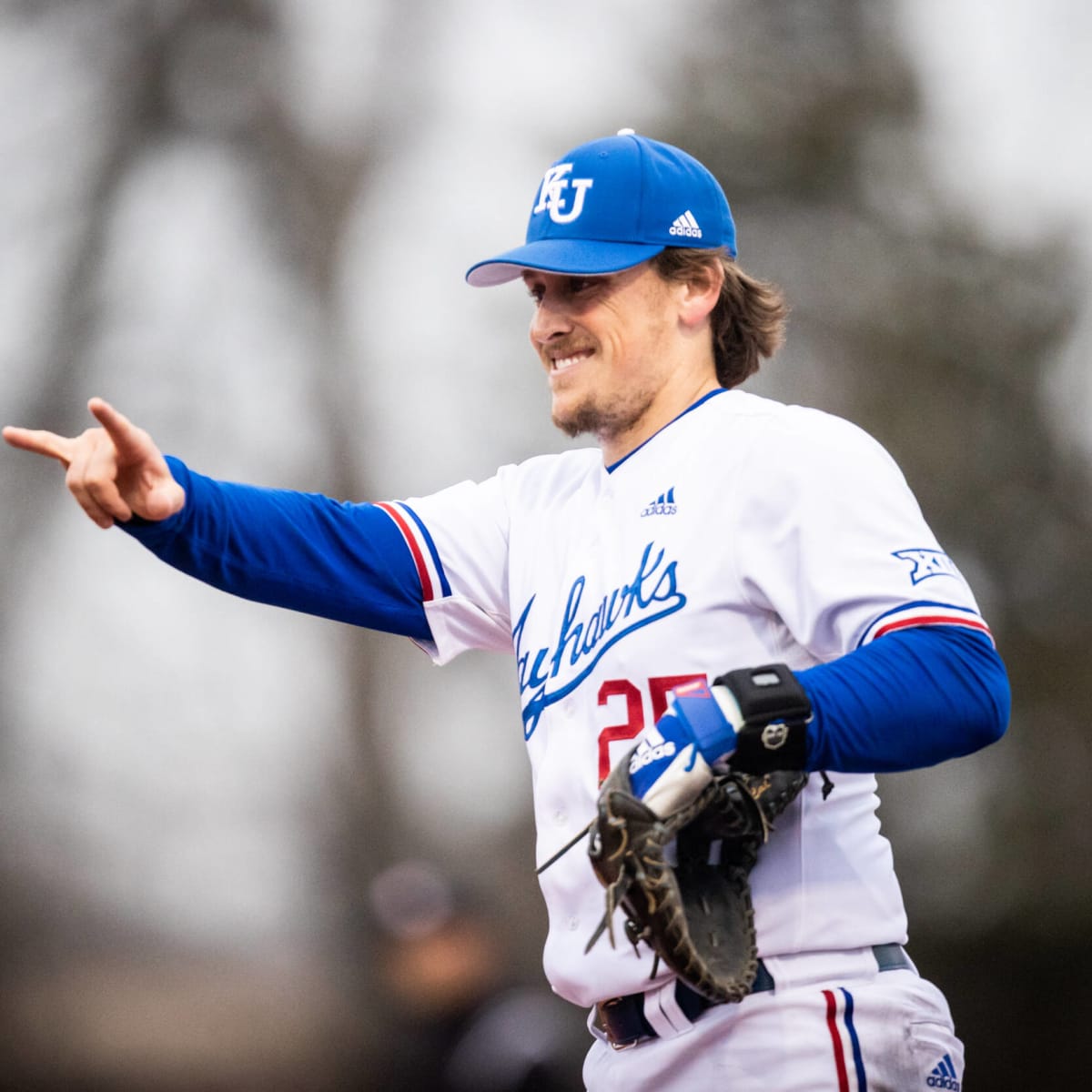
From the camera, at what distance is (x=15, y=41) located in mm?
4031

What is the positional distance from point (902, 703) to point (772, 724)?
0.13 meters

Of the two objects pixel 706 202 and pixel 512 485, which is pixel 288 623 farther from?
pixel 706 202

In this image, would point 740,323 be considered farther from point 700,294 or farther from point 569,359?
point 569,359

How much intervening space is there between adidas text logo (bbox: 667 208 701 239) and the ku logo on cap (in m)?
0.12

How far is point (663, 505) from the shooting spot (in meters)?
1.55

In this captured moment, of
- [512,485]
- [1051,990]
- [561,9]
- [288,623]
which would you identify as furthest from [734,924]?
[561,9]

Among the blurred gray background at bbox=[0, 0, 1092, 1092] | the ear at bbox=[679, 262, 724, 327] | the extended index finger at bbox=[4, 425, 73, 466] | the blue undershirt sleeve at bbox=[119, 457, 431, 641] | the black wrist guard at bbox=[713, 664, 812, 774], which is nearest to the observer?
the black wrist guard at bbox=[713, 664, 812, 774]

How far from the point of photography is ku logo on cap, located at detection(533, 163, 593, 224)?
1.69 m

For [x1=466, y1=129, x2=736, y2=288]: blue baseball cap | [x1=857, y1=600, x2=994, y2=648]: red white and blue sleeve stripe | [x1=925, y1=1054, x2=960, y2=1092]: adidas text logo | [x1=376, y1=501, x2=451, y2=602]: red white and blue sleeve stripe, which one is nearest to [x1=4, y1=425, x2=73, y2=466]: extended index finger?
[x1=376, y1=501, x2=451, y2=602]: red white and blue sleeve stripe

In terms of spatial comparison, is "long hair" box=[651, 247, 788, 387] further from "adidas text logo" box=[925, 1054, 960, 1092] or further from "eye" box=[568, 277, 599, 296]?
"adidas text logo" box=[925, 1054, 960, 1092]

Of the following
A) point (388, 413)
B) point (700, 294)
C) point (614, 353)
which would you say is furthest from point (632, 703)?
point (388, 413)

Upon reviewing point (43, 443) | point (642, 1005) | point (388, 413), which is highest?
point (388, 413)

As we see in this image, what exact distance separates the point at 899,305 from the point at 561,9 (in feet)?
4.76

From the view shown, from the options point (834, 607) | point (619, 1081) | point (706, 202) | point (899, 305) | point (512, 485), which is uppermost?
point (899, 305)
